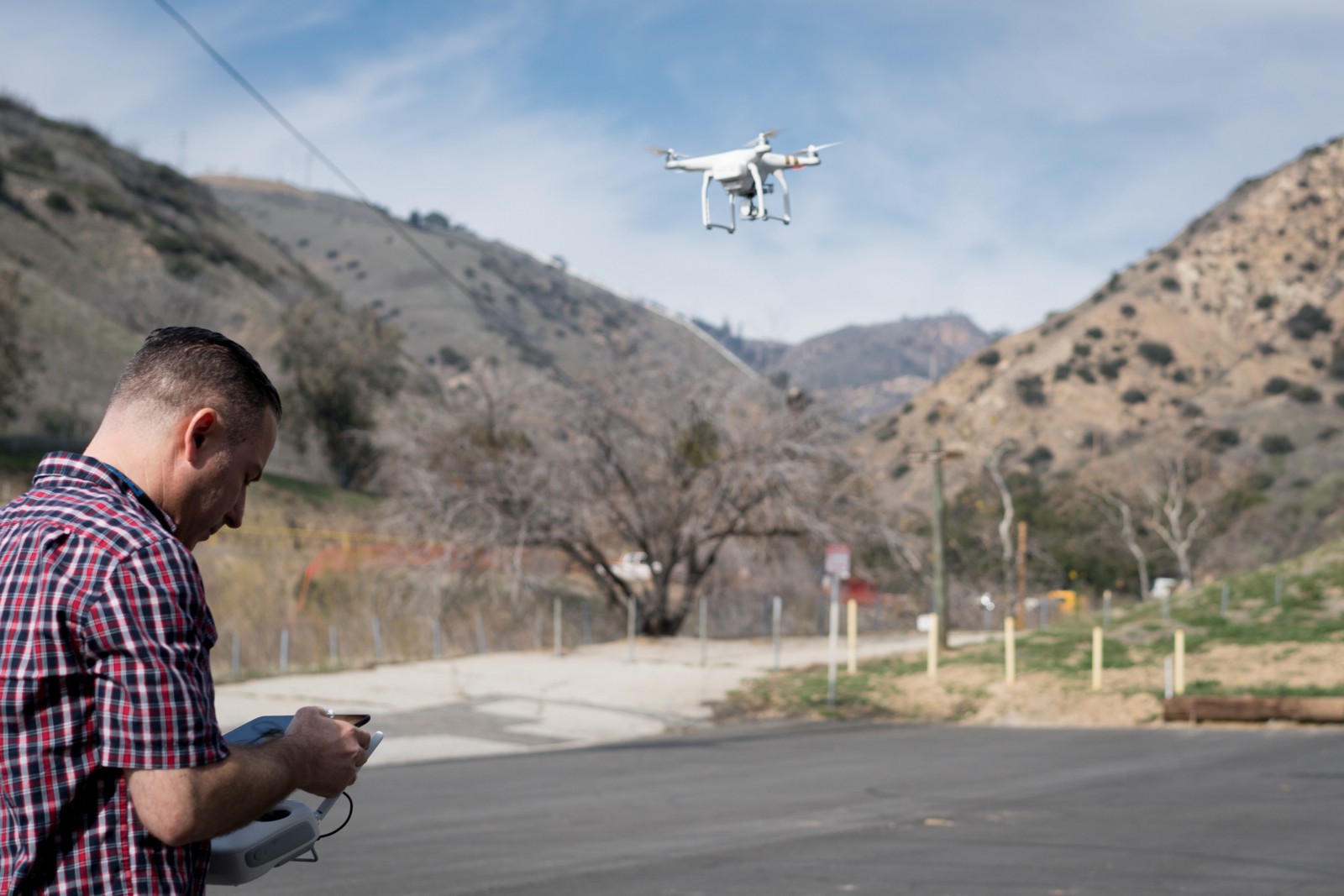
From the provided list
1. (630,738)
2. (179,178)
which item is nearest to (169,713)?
(630,738)

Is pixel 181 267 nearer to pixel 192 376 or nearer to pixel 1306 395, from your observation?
pixel 1306 395

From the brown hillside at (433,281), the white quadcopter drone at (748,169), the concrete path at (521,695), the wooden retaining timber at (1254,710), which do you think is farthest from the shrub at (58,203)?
the white quadcopter drone at (748,169)

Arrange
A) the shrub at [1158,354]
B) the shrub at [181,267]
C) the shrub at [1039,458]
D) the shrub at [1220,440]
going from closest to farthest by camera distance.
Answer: the shrub at [1220,440] → the shrub at [181,267] → the shrub at [1039,458] → the shrub at [1158,354]

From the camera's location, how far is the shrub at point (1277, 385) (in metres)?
79.8

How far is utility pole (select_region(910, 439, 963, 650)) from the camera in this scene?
29656 millimetres

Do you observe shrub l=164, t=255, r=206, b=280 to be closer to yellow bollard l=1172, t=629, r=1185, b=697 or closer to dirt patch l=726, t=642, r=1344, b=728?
dirt patch l=726, t=642, r=1344, b=728

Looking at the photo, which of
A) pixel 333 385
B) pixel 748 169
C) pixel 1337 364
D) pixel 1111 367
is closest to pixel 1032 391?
pixel 1111 367

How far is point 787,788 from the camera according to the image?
512 inches

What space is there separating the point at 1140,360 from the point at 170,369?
9512 centimetres

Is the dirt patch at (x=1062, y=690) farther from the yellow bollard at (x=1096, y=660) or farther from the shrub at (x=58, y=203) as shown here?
the shrub at (x=58, y=203)

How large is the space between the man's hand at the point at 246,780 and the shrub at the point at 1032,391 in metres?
91.6

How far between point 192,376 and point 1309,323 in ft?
304

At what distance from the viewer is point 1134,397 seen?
87125 millimetres

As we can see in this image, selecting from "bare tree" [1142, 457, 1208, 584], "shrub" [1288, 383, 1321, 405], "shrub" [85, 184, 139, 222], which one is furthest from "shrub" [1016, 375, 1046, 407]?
"shrub" [85, 184, 139, 222]
